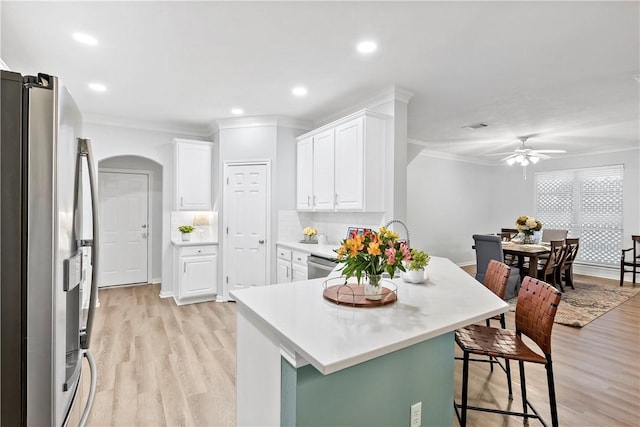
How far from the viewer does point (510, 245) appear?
5520 mm

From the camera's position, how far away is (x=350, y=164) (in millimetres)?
3652

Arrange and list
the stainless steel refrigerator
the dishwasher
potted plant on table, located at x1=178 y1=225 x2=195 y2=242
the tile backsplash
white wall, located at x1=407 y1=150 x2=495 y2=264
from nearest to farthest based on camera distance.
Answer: the stainless steel refrigerator < the dishwasher < the tile backsplash < potted plant on table, located at x1=178 y1=225 x2=195 y2=242 < white wall, located at x1=407 y1=150 x2=495 y2=264

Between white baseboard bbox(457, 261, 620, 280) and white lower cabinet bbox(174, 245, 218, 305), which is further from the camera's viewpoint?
white baseboard bbox(457, 261, 620, 280)

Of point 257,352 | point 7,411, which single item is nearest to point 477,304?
point 257,352

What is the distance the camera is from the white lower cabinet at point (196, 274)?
15.3ft

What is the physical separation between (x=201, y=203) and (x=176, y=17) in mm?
3181

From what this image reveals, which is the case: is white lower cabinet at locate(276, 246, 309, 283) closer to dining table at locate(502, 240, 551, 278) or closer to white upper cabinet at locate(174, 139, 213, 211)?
white upper cabinet at locate(174, 139, 213, 211)

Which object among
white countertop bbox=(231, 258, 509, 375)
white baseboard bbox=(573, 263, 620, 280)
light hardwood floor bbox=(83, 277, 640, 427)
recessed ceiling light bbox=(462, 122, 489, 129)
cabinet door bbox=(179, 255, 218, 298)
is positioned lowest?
light hardwood floor bbox=(83, 277, 640, 427)

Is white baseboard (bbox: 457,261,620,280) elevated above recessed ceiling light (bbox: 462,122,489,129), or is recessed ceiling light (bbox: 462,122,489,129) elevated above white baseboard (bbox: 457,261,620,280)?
recessed ceiling light (bbox: 462,122,489,129)

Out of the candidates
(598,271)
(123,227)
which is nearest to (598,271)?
(598,271)

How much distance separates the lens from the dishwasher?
3448 mm

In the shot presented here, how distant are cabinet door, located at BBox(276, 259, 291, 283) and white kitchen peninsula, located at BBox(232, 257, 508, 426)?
244 centimetres

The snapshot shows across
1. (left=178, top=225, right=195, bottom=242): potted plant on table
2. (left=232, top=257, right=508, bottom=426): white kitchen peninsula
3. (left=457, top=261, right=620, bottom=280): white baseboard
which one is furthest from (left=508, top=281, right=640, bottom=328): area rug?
(left=178, top=225, right=195, bottom=242): potted plant on table

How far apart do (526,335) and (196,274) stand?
4.11m
